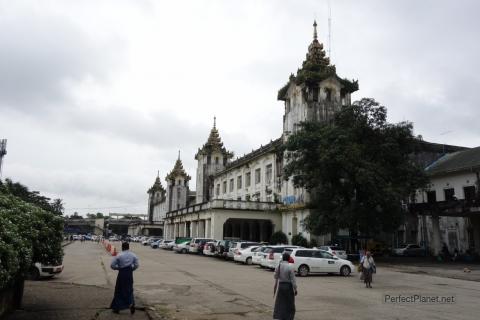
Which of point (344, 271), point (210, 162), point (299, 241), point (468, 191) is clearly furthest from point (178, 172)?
point (344, 271)

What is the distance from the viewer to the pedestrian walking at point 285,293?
27.8 feet

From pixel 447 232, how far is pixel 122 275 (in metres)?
35.3

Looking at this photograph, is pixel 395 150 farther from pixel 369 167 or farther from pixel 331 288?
pixel 331 288

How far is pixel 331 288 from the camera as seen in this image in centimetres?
1630

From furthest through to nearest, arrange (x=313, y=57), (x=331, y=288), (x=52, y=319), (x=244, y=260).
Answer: (x=313, y=57), (x=244, y=260), (x=331, y=288), (x=52, y=319)

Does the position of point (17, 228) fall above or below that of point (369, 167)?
below

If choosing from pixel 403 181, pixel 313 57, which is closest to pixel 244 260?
pixel 403 181

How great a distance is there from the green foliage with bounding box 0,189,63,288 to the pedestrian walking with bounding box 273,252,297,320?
475 centimetres

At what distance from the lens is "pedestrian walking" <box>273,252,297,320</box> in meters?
8.48

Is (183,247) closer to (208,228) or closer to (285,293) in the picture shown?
(208,228)

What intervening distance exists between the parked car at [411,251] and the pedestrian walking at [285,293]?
3340cm

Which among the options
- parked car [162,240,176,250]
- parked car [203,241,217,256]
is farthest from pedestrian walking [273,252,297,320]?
parked car [162,240,176,250]

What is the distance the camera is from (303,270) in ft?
69.1

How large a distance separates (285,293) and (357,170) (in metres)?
21.5
